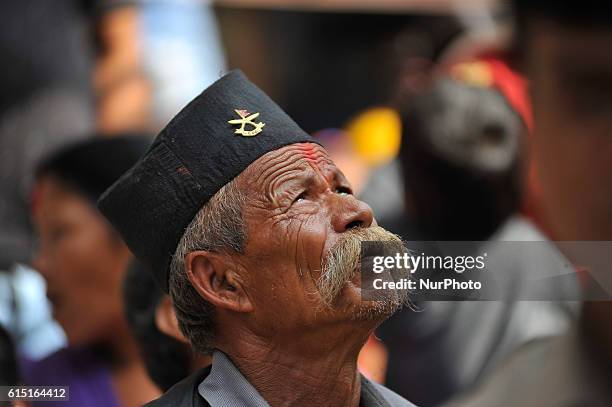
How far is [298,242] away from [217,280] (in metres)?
0.18

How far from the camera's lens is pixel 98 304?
316 cm

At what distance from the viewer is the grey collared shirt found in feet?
7.30

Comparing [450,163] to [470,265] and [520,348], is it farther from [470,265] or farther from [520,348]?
[470,265]

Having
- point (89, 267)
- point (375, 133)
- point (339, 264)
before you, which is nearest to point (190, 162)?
point (339, 264)

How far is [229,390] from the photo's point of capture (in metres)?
2.24

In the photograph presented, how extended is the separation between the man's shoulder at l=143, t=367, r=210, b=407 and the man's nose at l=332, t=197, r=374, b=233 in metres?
0.40

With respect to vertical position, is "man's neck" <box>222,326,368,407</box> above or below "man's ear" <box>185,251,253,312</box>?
below

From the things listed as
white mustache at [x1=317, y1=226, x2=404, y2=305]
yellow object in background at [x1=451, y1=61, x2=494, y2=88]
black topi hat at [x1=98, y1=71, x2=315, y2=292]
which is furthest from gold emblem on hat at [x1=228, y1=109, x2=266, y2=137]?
yellow object in background at [x1=451, y1=61, x2=494, y2=88]

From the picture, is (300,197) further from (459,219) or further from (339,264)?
(459,219)

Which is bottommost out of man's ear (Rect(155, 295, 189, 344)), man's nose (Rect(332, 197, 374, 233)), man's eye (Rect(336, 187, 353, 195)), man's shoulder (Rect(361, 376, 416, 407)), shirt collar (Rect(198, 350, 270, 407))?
man's shoulder (Rect(361, 376, 416, 407))

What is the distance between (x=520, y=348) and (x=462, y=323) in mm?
158

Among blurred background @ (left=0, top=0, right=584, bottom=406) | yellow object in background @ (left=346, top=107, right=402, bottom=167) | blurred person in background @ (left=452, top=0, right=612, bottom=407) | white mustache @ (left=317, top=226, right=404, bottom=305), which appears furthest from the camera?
yellow object in background @ (left=346, top=107, right=402, bottom=167)

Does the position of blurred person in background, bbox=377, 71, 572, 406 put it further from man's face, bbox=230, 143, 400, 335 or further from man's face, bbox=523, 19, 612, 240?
man's face, bbox=523, 19, 612, 240

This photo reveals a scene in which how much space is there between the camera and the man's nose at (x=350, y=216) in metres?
2.25
